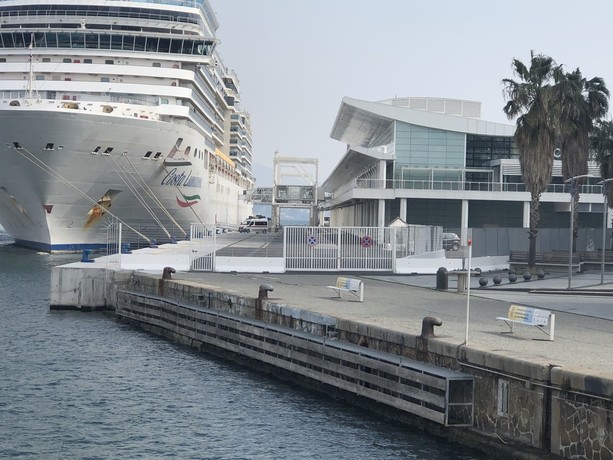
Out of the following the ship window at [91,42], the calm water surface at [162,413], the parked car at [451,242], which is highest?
the ship window at [91,42]

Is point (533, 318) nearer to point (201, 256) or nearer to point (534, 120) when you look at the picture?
point (201, 256)

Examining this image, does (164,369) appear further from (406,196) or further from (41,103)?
(406,196)

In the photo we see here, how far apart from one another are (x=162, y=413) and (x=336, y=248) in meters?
20.8

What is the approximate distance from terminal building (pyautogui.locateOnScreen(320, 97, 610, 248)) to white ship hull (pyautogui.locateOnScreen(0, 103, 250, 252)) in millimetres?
12673

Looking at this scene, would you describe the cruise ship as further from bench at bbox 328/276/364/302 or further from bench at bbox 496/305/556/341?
bench at bbox 496/305/556/341

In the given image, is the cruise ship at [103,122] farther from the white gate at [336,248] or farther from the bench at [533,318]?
the bench at [533,318]

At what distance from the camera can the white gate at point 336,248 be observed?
3750 cm

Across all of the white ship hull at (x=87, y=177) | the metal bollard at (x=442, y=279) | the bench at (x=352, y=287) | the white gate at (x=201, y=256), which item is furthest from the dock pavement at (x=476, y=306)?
the white ship hull at (x=87, y=177)

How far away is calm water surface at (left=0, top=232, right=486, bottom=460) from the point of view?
15.2 m

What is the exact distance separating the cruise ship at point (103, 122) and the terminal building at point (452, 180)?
1259 cm

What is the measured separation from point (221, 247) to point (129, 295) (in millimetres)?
11425

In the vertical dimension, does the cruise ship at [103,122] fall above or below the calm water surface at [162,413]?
above

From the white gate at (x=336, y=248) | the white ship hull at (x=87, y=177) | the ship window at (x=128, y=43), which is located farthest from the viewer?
the ship window at (x=128, y=43)

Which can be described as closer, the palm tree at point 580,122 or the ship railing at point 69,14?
the palm tree at point 580,122
